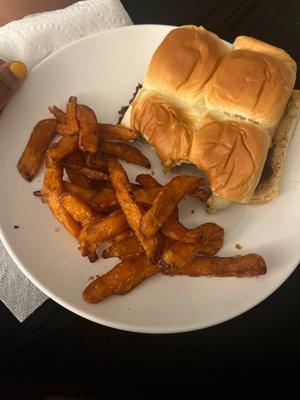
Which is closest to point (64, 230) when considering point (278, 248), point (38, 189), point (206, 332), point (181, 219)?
point (38, 189)

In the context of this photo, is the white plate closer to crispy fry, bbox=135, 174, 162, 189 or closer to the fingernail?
the fingernail

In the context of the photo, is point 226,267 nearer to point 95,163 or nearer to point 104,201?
point 104,201

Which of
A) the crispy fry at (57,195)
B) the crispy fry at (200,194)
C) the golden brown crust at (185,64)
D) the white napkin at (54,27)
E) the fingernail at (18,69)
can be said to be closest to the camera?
the crispy fry at (57,195)

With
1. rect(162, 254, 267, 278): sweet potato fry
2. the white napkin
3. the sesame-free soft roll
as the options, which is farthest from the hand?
rect(162, 254, 267, 278): sweet potato fry

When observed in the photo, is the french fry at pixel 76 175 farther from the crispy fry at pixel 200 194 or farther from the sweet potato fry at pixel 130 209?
the crispy fry at pixel 200 194

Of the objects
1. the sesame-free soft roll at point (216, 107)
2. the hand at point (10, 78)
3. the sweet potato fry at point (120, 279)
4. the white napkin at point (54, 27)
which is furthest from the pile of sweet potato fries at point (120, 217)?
the white napkin at point (54, 27)

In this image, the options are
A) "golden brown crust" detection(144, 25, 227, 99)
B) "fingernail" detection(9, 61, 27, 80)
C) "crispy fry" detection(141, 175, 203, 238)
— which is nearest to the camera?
"crispy fry" detection(141, 175, 203, 238)

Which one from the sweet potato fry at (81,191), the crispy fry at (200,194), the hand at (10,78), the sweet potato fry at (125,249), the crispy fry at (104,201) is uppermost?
the hand at (10,78)

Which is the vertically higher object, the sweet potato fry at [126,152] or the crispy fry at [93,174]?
the crispy fry at [93,174]
